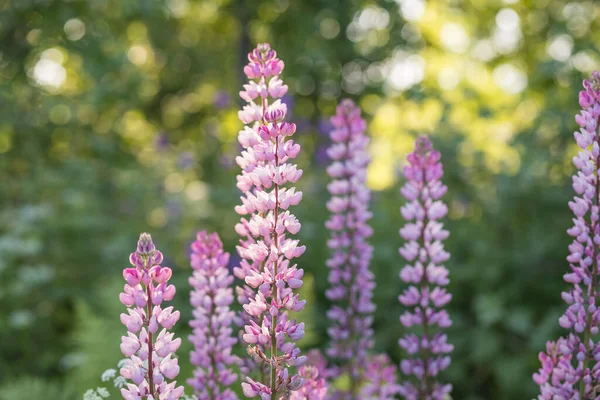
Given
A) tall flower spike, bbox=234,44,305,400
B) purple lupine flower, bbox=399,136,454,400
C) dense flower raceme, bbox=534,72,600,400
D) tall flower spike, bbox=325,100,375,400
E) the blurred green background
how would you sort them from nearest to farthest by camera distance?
tall flower spike, bbox=234,44,305,400
dense flower raceme, bbox=534,72,600,400
purple lupine flower, bbox=399,136,454,400
tall flower spike, bbox=325,100,375,400
the blurred green background

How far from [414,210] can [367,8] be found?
19.8ft

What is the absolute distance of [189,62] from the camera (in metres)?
10.8

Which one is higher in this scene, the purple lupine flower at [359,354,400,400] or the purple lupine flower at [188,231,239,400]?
the purple lupine flower at [188,231,239,400]

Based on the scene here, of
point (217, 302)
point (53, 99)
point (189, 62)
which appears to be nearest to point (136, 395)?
point (217, 302)

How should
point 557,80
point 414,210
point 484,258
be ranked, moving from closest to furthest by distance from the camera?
point 414,210
point 484,258
point 557,80

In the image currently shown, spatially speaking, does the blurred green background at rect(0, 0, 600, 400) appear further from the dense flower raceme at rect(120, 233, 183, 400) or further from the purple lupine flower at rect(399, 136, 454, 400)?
the dense flower raceme at rect(120, 233, 183, 400)

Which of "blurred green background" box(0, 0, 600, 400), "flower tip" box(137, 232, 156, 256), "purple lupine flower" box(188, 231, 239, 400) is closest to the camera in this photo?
"flower tip" box(137, 232, 156, 256)

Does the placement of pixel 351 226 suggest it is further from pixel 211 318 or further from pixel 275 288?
pixel 275 288

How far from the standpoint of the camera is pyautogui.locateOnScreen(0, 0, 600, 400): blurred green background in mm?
4129

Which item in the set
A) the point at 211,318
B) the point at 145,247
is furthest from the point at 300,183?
the point at 145,247

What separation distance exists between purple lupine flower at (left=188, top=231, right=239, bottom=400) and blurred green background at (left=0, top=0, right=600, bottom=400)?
2.73 ft

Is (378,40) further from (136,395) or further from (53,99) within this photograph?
(136,395)

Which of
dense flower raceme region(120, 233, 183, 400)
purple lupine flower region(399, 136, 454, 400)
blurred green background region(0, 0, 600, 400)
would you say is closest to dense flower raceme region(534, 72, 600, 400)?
purple lupine flower region(399, 136, 454, 400)

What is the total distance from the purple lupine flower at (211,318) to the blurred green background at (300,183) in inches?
32.8
